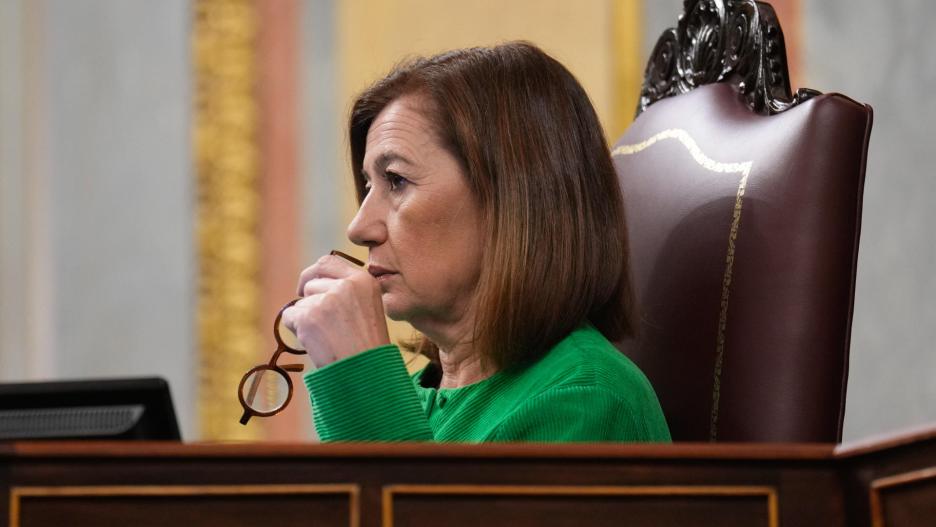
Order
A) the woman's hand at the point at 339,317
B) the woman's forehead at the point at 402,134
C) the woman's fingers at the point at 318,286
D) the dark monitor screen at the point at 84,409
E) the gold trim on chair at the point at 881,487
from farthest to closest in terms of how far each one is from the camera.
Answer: the woman's forehead at the point at 402,134
the woman's fingers at the point at 318,286
the woman's hand at the point at 339,317
the dark monitor screen at the point at 84,409
the gold trim on chair at the point at 881,487

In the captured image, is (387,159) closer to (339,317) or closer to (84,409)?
(339,317)

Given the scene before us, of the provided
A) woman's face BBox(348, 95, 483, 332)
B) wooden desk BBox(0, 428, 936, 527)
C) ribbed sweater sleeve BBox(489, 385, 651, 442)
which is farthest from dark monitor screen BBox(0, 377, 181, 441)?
woman's face BBox(348, 95, 483, 332)

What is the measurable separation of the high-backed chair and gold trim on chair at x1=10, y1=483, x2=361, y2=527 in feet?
2.15

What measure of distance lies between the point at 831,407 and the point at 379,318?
50 centimetres

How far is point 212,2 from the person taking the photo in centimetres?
342

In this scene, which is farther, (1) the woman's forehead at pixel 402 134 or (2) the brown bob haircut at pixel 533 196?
(1) the woman's forehead at pixel 402 134

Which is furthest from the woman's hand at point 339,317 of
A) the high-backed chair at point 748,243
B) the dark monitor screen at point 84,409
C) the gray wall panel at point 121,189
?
the gray wall panel at point 121,189

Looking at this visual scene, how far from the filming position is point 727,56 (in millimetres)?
1893

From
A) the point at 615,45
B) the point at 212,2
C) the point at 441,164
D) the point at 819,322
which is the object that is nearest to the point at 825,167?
the point at 819,322

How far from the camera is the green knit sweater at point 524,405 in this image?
1.49 m

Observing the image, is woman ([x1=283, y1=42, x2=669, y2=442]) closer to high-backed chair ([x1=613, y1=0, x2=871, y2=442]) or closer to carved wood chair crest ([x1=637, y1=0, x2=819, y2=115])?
high-backed chair ([x1=613, y1=0, x2=871, y2=442])

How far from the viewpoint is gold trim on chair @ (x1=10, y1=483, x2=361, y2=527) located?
104cm

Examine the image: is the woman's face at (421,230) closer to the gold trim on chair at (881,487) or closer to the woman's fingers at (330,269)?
the woman's fingers at (330,269)

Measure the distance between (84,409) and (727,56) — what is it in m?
1.06
